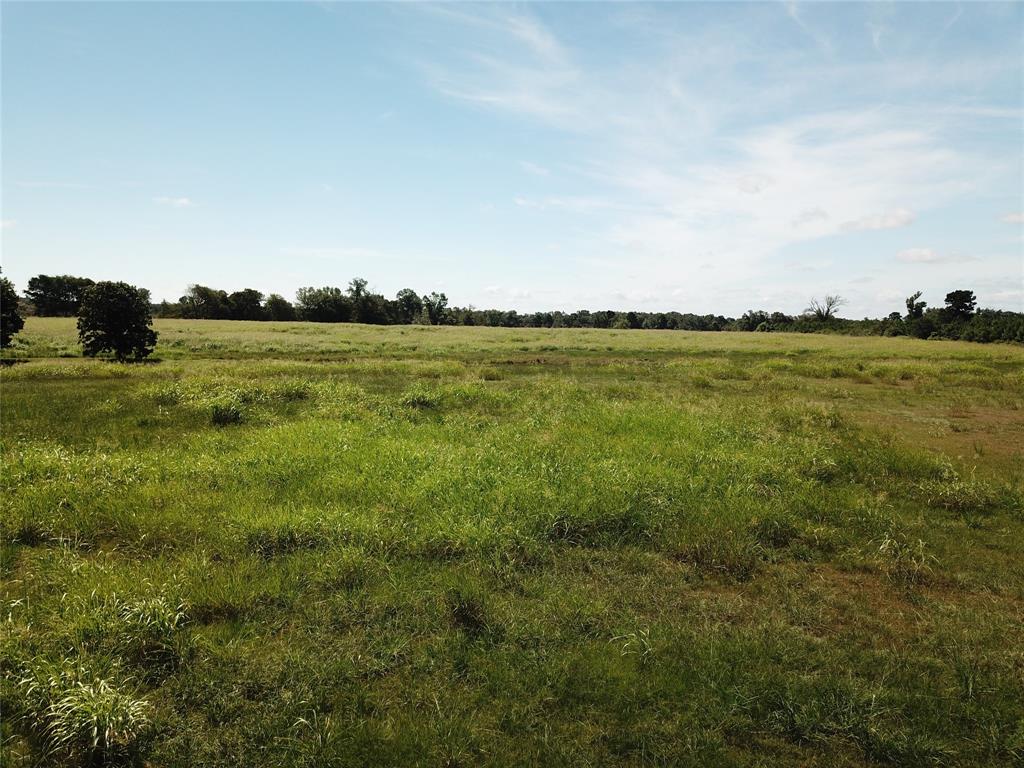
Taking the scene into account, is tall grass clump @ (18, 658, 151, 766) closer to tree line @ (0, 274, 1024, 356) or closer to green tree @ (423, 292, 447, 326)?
tree line @ (0, 274, 1024, 356)

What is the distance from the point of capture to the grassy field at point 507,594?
461 cm

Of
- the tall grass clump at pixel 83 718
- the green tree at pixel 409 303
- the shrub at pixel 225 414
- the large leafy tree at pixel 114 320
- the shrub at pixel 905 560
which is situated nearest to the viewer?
the tall grass clump at pixel 83 718

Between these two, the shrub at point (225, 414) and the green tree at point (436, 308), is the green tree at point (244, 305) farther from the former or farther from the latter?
the shrub at point (225, 414)

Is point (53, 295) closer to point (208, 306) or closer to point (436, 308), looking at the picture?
point (208, 306)

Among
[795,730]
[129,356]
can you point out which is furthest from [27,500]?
[129,356]

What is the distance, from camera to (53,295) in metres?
91.8

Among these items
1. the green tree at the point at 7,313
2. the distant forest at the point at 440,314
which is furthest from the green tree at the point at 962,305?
the green tree at the point at 7,313

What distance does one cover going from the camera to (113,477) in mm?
10062

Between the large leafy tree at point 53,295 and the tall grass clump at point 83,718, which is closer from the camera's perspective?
the tall grass clump at point 83,718

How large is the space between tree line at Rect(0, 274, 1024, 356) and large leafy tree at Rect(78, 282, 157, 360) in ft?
130

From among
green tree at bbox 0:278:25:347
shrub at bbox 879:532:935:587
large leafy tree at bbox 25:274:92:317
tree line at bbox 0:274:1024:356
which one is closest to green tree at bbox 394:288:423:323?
tree line at bbox 0:274:1024:356

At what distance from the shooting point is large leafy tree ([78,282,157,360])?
3334cm

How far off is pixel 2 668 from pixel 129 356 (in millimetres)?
37526

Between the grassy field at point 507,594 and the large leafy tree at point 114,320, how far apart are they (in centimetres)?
2203
